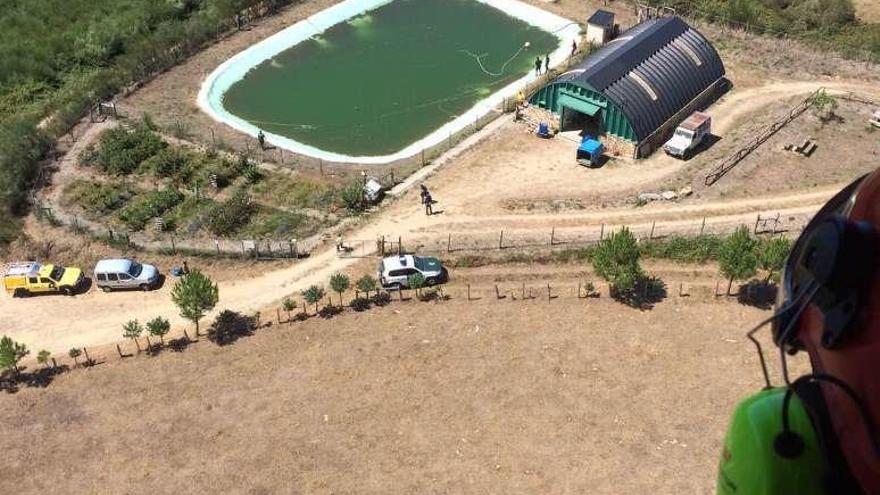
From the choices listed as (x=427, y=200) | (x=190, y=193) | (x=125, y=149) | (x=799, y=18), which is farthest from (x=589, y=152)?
(x=799, y=18)

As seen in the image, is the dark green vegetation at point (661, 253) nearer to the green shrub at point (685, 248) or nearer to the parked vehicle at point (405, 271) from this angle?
the green shrub at point (685, 248)

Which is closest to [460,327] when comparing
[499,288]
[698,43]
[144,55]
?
[499,288]

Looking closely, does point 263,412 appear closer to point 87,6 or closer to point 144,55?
point 144,55

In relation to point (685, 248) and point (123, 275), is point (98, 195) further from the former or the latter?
point (685, 248)

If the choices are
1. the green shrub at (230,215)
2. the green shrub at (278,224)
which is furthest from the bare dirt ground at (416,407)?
the green shrub at (230,215)

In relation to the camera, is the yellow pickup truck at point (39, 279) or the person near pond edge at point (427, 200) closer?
the yellow pickup truck at point (39, 279)
